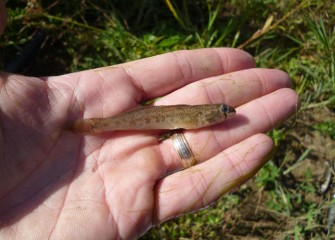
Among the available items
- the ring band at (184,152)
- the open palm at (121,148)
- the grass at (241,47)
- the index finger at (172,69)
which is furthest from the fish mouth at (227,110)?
the grass at (241,47)

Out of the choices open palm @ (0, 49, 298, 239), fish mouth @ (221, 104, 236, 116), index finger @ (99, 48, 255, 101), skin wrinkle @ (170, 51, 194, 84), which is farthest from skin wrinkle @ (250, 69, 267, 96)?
skin wrinkle @ (170, 51, 194, 84)

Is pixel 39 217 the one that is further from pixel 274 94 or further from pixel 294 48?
pixel 294 48

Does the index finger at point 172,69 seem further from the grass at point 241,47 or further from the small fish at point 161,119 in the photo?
the grass at point 241,47

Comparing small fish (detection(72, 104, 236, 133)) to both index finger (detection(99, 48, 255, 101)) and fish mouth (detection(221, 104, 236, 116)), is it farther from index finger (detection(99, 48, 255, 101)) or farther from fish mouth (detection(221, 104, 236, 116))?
index finger (detection(99, 48, 255, 101))

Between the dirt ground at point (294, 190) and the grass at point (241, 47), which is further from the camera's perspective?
the grass at point (241, 47)

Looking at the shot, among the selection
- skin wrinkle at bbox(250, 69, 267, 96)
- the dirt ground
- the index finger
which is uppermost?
the index finger

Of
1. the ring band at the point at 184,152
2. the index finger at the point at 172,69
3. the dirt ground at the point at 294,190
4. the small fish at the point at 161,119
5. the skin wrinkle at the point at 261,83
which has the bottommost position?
the dirt ground at the point at 294,190

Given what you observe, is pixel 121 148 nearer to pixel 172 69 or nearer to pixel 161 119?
pixel 161 119

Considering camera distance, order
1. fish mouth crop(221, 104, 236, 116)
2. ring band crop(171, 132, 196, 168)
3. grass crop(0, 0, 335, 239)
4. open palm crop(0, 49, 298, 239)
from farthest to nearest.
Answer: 1. grass crop(0, 0, 335, 239)
2. fish mouth crop(221, 104, 236, 116)
3. ring band crop(171, 132, 196, 168)
4. open palm crop(0, 49, 298, 239)
